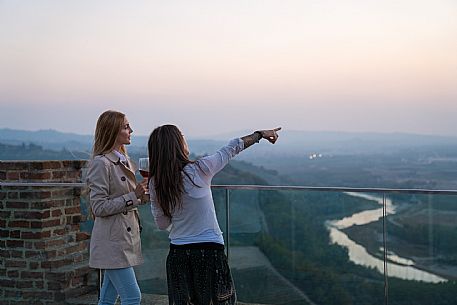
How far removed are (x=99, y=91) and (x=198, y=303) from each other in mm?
9966

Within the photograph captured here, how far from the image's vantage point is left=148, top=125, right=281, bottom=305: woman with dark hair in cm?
265

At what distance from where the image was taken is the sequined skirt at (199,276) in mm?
2691

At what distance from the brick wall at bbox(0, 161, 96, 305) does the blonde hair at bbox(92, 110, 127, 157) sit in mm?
1630

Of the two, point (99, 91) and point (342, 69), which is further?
point (342, 69)

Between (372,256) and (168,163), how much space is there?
2378 millimetres

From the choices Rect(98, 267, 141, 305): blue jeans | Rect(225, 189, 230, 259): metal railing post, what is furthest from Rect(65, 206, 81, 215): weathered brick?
Rect(98, 267, 141, 305): blue jeans

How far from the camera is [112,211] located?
295 cm

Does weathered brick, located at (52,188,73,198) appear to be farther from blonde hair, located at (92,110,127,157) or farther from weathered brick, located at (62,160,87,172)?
blonde hair, located at (92,110,127,157)

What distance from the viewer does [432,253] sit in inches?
178

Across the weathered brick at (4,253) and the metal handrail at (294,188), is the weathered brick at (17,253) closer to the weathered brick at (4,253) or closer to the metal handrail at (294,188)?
the weathered brick at (4,253)

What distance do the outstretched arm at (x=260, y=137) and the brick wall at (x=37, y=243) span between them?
2.21 meters

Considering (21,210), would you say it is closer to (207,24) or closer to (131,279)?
(131,279)

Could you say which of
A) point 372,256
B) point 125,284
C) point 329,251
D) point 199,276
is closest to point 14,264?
point 125,284

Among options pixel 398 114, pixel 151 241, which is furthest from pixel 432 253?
pixel 398 114
